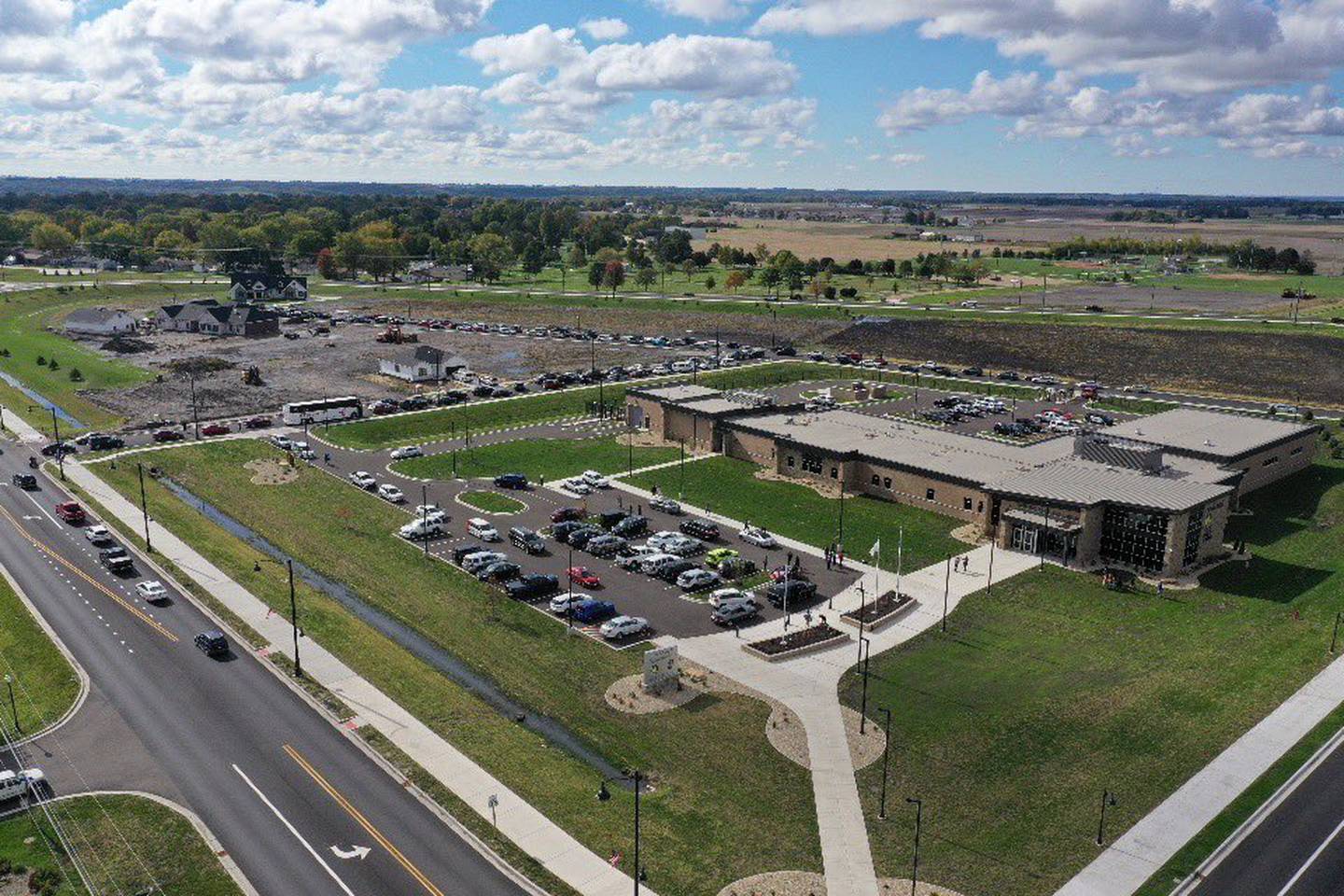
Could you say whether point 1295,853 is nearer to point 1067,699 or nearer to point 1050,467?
point 1067,699

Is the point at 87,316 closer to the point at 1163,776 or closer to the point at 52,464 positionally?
the point at 52,464

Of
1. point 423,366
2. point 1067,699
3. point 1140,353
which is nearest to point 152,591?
point 1067,699

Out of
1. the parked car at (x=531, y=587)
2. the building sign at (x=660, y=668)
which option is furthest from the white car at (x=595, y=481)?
the building sign at (x=660, y=668)

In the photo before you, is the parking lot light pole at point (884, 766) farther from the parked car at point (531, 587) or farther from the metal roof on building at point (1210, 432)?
the metal roof on building at point (1210, 432)

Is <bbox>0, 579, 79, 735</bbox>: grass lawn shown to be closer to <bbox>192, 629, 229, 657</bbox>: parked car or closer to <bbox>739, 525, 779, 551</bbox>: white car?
<bbox>192, 629, 229, 657</bbox>: parked car

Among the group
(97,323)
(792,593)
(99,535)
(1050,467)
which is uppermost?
(97,323)

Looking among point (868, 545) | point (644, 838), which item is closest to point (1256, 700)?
point (868, 545)
